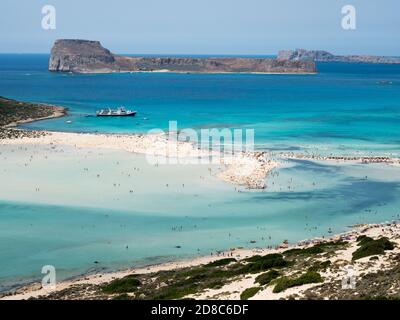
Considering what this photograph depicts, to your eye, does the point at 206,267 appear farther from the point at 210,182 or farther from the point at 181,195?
the point at 210,182

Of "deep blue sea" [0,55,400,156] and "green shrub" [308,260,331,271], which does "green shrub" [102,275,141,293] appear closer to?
"green shrub" [308,260,331,271]

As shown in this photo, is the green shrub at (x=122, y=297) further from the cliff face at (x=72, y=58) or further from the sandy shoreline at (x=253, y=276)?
the cliff face at (x=72, y=58)

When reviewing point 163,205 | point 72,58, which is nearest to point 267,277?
point 163,205

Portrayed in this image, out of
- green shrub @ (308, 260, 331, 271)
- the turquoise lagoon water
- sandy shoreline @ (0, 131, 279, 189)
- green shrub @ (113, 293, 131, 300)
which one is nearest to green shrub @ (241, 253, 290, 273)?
green shrub @ (308, 260, 331, 271)

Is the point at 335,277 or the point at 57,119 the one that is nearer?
the point at 335,277

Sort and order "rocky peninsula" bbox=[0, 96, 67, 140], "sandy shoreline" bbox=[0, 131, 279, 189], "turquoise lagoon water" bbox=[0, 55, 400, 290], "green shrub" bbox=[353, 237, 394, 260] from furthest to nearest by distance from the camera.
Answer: "rocky peninsula" bbox=[0, 96, 67, 140] < "sandy shoreline" bbox=[0, 131, 279, 189] < "turquoise lagoon water" bbox=[0, 55, 400, 290] < "green shrub" bbox=[353, 237, 394, 260]
